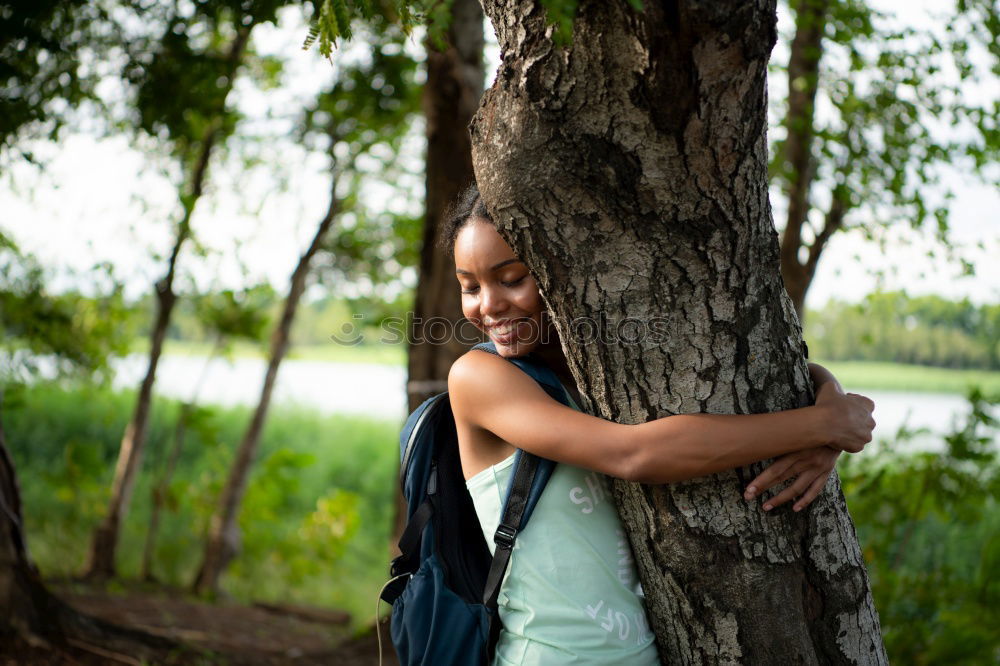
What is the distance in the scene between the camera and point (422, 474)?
1794 mm

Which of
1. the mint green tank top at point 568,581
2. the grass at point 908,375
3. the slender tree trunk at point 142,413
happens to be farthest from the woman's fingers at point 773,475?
the slender tree trunk at point 142,413

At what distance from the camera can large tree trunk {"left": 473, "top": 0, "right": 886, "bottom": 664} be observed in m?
1.32

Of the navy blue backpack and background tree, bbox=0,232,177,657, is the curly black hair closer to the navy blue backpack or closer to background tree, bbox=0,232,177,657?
the navy blue backpack

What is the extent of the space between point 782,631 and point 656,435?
1.57 ft

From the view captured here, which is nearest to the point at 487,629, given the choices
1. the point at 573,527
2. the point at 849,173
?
the point at 573,527

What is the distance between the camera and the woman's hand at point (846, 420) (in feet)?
4.91

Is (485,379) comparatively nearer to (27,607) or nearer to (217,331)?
(27,607)

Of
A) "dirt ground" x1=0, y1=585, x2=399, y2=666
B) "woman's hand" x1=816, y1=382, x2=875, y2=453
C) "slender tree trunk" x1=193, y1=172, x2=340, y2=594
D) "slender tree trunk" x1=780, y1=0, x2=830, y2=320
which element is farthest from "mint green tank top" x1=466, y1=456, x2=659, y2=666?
"slender tree trunk" x1=193, y1=172, x2=340, y2=594

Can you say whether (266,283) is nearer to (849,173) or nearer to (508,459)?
(849,173)

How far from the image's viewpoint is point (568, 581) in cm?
161

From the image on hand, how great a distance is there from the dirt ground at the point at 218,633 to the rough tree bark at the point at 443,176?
135 cm

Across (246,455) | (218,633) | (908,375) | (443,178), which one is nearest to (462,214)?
(443,178)

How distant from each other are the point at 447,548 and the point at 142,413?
497 centimetres

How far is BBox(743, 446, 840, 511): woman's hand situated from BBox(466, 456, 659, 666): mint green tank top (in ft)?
1.02
